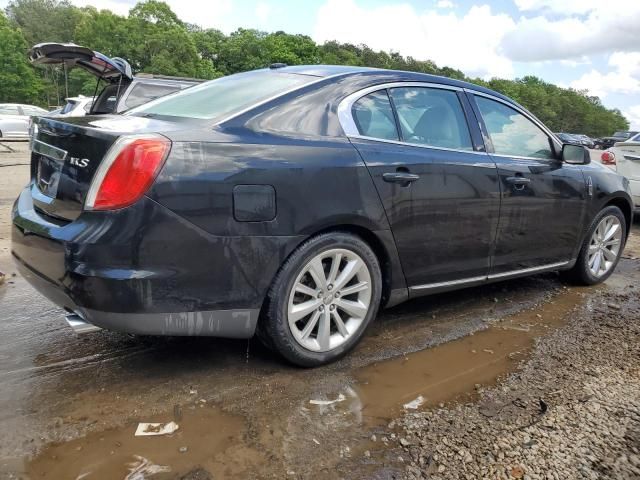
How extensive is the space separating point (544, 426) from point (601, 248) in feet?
9.71

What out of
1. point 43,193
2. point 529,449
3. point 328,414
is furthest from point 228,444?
point 43,193

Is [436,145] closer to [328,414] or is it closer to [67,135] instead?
[328,414]

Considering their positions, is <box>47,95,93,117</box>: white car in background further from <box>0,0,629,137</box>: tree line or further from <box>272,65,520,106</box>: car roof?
<box>0,0,629,137</box>: tree line

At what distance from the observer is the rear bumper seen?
7.63 feet

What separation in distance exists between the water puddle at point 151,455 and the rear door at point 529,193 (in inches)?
92.4

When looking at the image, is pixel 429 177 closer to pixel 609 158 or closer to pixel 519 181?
pixel 519 181

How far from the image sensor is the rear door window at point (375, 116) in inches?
122

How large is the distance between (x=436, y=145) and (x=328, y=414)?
1.80m

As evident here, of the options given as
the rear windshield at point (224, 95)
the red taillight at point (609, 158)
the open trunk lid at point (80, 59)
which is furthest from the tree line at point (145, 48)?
the rear windshield at point (224, 95)

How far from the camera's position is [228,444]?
2270 mm

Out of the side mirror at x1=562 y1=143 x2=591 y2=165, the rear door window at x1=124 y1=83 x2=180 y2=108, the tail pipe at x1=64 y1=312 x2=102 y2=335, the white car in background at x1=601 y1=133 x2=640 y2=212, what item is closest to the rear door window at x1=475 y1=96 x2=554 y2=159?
the side mirror at x1=562 y1=143 x2=591 y2=165

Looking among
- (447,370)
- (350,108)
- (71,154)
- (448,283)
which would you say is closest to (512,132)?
(448,283)

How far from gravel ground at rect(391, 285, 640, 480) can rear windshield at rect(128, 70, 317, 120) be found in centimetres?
181

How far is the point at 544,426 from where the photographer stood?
2.49m
